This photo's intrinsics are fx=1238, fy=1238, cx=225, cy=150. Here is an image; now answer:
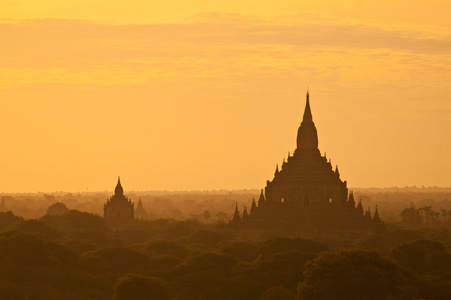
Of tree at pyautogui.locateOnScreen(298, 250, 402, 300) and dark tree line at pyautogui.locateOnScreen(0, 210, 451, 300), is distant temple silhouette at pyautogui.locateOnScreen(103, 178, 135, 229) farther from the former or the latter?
tree at pyautogui.locateOnScreen(298, 250, 402, 300)

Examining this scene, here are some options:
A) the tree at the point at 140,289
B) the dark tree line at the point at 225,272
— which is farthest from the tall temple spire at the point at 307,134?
the tree at the point at 140,289

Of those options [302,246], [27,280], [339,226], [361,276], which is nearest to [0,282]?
[27,280]

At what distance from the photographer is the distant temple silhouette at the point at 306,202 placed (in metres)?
161

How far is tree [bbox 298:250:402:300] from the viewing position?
277ft

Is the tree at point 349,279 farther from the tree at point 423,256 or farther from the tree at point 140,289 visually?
the tree at point 423,256

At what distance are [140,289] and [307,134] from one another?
90803mm

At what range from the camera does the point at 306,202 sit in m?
163

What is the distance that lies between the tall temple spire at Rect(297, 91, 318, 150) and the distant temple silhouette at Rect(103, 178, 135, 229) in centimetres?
3075

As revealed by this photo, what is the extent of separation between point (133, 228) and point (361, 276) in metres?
93.8

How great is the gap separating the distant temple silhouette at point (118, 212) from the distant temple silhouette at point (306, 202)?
79.6 feet

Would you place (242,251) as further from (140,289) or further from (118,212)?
(118,212)

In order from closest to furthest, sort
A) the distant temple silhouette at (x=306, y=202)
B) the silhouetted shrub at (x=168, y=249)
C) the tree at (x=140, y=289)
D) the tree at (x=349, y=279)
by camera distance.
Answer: the tree at (x=349, y=279), the tree at (x=140, y=289), the silhouetted shrub at (x=168, y=249), the distant temple silhouette at (x=306, y=202)

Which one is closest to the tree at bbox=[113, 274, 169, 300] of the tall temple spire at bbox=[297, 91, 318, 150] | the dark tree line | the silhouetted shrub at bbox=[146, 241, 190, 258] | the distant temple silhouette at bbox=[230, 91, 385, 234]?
the dark tree line

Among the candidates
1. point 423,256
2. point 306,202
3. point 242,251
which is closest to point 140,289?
point 423,256
